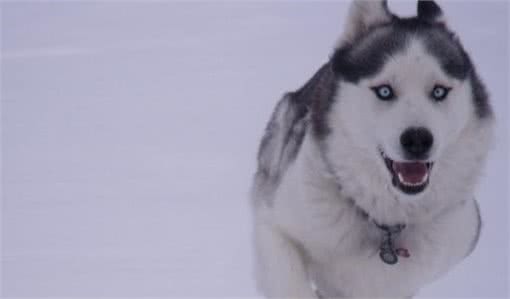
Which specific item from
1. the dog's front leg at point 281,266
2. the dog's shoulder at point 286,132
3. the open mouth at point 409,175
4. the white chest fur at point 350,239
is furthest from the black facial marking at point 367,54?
the dog's front leg at point 281,266

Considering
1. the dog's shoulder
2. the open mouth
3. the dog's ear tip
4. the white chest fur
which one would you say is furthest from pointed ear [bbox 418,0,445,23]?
the white chest fur

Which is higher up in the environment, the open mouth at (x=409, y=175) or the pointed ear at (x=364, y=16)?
the pointed ear at (x=364, y=16)

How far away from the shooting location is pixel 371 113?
13.2 feet

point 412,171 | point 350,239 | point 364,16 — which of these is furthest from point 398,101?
point 350,239

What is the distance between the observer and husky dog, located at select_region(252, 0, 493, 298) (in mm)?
4016

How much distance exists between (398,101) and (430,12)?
68cm

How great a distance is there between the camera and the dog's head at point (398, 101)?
154 inches

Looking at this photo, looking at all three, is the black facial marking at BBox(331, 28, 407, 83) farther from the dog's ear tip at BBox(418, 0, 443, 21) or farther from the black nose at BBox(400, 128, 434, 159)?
the black nose at BBox(400, 128, 434, 159)

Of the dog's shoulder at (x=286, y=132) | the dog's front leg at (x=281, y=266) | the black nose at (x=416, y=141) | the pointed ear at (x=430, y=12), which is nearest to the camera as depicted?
the black nose at (x=416, y=141)

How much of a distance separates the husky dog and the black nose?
0.03m

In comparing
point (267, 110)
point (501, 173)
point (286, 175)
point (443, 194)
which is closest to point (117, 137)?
point (267, 110)

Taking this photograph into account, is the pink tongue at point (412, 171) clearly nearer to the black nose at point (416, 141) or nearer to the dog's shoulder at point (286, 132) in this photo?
the black nose at point (416, 141)

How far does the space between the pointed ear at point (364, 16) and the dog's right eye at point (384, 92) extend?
0.45m

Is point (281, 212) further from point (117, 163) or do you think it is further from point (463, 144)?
point (117, 163)
